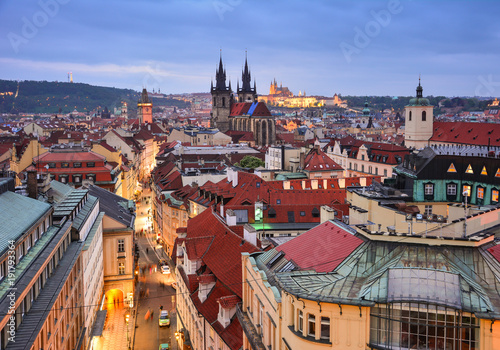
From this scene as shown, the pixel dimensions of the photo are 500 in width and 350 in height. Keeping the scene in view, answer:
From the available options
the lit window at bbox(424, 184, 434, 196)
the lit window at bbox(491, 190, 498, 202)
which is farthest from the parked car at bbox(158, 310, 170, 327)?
the lit window at bbox(491, 190, 498, 202)

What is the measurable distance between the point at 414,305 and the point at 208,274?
1761 centimetres

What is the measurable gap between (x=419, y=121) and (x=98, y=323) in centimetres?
8933

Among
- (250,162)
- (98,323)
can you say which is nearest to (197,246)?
(98,323)

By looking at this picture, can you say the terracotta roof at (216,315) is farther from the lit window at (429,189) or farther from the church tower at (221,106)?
the church tower at (221,106)

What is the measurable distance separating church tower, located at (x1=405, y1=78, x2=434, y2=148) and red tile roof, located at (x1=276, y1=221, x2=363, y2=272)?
92511 millimetres

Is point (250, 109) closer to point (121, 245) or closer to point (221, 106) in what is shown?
point (221, 106)

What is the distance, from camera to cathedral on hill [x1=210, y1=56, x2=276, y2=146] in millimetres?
173750

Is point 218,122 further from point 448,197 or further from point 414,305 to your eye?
point 414,305

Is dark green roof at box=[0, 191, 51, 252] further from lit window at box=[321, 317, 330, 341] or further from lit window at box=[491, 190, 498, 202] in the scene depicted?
lit window at box=[491, 190, 498, 202]

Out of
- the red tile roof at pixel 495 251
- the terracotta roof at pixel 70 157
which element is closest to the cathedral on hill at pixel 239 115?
the terracotta roof at pixel 70 157

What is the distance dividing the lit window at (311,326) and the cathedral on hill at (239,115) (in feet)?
499

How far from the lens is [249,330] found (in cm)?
2545

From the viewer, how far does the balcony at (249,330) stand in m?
24.0

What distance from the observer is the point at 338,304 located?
61.4 feet
